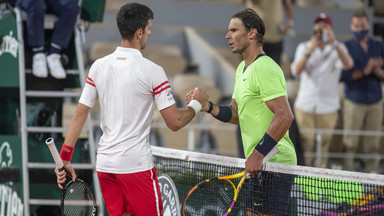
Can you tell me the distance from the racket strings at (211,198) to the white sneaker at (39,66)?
2102 millimetres

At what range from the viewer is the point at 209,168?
475 cm

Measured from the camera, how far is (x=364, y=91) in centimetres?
924

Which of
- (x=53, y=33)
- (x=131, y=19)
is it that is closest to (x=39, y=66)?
(x=53, y=33)

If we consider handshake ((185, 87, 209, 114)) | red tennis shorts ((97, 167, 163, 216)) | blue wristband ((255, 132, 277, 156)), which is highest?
handshake ((185, 87, 209, 114))

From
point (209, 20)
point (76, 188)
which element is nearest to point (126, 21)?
point (76, 188)

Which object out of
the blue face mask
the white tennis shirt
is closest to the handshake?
the white tennis shirt

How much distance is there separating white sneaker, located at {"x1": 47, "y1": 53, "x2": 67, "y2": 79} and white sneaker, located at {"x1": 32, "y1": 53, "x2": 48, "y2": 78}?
55 mm

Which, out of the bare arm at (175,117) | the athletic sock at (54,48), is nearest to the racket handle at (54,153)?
the bare arm at (175,117)

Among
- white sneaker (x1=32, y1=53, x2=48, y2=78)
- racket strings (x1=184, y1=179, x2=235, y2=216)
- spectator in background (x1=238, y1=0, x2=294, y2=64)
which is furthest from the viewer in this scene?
spectator in background (x1=238, y1=0, x2=294, y2=64)

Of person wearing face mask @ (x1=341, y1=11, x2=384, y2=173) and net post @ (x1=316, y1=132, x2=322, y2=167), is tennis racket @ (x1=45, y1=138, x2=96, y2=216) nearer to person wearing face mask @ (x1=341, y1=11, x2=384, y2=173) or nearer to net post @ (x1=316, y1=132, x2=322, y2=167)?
net post @ (x1=316, y1=132, x2=322, y2=167)

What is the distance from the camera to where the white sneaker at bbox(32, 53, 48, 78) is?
602 centimetres

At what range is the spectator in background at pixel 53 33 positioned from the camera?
19.7ft

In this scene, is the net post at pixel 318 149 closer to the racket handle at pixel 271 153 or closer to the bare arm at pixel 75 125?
the racket handle at pixel 271 153

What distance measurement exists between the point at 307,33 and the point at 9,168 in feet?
31.2
